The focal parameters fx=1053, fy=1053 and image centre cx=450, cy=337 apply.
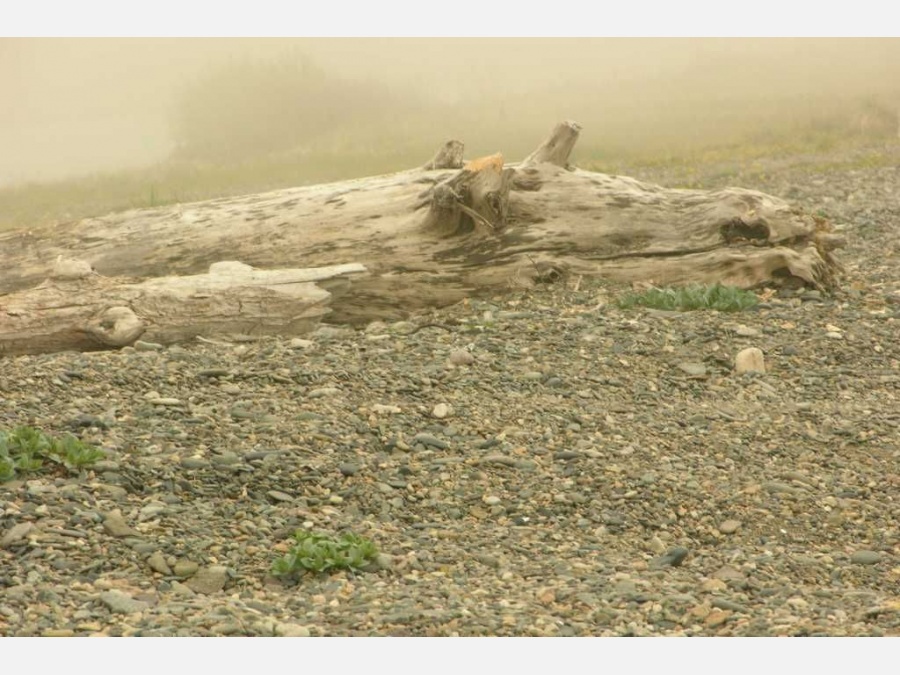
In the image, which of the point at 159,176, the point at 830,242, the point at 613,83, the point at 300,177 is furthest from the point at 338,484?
the point at 613,83

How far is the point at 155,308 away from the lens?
38.0 feet

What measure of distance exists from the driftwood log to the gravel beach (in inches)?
22.2

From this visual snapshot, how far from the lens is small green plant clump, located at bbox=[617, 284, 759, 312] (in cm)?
1248

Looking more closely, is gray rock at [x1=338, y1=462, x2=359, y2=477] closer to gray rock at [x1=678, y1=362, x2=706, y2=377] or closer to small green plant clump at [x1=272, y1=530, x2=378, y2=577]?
small green plant clump at [x1=272, y1=530, x2=378, y2=577]

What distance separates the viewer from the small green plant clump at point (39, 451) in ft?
25.5

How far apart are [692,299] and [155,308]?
20.3ft

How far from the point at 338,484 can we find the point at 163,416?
1928mm

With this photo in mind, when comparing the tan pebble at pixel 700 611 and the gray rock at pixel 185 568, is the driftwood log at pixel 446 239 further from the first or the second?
the tan pebble at pixel 700 611

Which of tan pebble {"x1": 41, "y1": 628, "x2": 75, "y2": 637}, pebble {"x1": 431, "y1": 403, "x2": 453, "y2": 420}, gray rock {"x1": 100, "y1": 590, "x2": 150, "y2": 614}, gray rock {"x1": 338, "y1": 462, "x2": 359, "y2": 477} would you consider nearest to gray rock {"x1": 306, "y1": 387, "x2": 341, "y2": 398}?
pebble {"x1": 431, "y1": 403, "x2": 453, "y2": 420}

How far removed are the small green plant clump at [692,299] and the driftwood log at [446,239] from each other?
484 mm

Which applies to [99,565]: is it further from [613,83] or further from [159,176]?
[613,83]

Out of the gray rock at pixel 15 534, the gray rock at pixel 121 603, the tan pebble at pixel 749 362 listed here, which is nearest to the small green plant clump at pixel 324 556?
the gray rock at pixel 121 603

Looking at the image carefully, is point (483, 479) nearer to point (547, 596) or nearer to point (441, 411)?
point (441, 411)

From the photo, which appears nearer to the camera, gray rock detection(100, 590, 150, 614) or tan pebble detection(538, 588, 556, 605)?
gray rock detection(100, 590, 150, 614)
